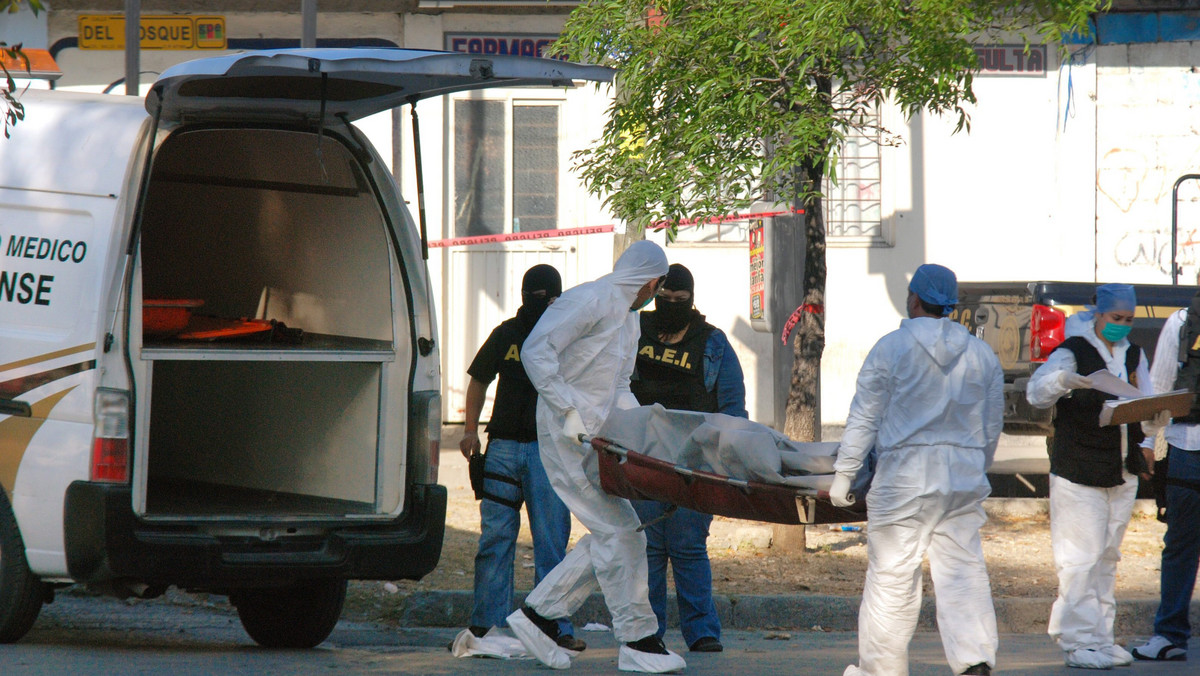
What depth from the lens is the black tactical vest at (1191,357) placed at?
605 cm

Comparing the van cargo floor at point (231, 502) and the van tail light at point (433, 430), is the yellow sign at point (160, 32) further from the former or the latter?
the van tail light at point (433, 430)

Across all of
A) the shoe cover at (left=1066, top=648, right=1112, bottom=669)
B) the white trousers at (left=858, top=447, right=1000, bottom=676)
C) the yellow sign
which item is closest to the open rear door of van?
the white trousers at (left=858, top=447, right=1000, bottom=676)

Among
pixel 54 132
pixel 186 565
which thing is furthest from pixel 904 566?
pixel 54 132

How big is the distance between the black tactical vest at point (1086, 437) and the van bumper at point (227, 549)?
287 centimetres

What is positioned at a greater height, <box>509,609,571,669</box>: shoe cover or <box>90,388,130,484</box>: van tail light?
<box>90,388,130,484</box>: van tail light

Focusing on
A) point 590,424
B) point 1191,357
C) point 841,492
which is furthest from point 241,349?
point 1191,357

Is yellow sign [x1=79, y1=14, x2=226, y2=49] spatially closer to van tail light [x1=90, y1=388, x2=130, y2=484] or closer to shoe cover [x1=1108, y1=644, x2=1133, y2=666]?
van tail light [x1=90, y1=388, x2=130, y2=484]

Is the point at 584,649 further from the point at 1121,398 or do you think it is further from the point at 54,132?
the point at 54,132

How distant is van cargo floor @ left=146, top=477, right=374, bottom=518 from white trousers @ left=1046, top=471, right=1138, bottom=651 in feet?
10.3

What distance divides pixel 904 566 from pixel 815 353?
3.53 m

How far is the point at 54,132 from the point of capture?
5230mm

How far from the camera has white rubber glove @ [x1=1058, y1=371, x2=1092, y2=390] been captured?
5797mm

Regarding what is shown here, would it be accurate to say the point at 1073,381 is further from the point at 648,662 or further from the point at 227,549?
the point at 227,549

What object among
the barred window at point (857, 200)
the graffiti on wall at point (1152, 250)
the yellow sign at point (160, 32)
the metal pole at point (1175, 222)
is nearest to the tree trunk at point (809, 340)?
the barred window at point (857, 200)
